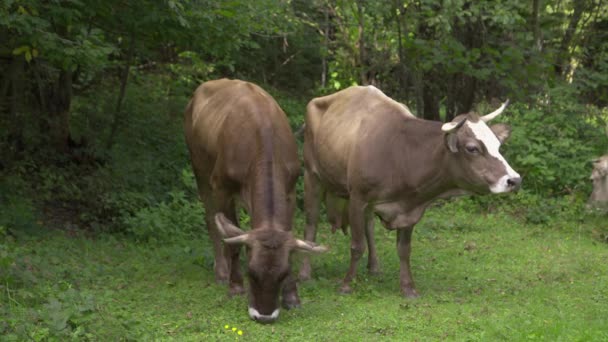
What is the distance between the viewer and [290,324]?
24.0ft

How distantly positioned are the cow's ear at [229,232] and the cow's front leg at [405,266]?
6.24 ft

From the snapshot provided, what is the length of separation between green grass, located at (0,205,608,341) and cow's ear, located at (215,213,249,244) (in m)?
0.68

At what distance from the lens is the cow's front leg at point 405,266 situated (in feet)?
27.9

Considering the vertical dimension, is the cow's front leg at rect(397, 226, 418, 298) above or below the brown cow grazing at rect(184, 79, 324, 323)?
below

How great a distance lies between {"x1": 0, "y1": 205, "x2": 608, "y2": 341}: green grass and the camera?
683 cm

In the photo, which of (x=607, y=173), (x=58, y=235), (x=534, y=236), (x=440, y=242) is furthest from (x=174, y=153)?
(x=607, y=173)

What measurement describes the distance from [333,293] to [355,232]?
653 mm

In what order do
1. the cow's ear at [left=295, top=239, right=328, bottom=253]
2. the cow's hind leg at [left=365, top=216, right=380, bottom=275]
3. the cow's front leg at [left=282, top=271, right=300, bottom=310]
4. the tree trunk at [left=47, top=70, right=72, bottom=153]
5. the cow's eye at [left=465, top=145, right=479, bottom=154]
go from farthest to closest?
1. the tree trunk at [left=47, top=70, right=72, bottom=153]
2. the cow's hind leg at [left=365, top=216, right=380, bottom=275]
3. the cow's eye at [left=465, top=145, right=479, bottom=154]
4. the cow's front leg at [left=282, top=271, right=300, bottom=310]
5. the cow's ear at [left=295, top=239, right=328, bottom=253]

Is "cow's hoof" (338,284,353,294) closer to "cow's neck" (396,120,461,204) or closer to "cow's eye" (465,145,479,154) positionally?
"cow's neck" (396,120,461,204)

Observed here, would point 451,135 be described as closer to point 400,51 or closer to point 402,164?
point 402,164

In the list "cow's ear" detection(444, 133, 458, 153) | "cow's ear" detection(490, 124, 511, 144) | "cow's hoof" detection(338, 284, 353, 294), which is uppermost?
"cow's ear" detection(444, 133, 458, 153)

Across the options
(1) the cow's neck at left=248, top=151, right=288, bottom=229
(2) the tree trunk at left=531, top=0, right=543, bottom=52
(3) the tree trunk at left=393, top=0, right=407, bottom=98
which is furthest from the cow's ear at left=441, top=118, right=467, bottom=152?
(2) the tree trunk at left=531, top=0, right=543, bottom=52

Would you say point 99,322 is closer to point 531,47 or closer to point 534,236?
point 534,236

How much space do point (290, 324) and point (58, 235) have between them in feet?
13.5
